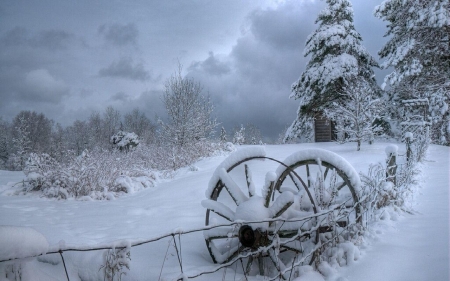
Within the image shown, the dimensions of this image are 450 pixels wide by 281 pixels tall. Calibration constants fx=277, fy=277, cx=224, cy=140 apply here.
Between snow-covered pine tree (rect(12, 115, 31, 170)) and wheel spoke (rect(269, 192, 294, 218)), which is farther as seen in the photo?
snow-covered pine tree (rect(12, 115, 31, 170))

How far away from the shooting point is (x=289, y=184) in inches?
148

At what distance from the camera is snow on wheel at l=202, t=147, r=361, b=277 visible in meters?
2.63

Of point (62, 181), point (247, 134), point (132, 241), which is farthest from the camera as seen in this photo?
point (247, 134)

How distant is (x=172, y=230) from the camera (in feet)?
5.78

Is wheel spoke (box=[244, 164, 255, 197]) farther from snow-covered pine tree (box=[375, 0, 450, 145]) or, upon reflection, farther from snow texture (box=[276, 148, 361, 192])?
snow-covered pine tree (box=[375, 0, 450, 145])

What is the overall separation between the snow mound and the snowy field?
3.3 inches

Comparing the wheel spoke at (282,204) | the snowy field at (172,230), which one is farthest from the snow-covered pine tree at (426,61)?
the wheel spoke at (282,204)

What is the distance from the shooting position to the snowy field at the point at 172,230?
92.5 inches

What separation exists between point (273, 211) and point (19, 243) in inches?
80.3

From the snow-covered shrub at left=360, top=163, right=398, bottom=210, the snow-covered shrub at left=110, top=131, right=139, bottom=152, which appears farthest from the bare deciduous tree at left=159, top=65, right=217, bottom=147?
the snow-covered shrub at left=360, top=163, right=398, bottom=210

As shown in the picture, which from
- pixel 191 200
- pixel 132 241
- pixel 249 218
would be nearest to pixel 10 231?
pixel 132 241

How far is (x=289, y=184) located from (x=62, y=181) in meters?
6.41

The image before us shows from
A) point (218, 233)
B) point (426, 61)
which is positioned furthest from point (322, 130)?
point (218, 233)

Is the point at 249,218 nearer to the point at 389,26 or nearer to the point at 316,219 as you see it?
the point at 316,219
